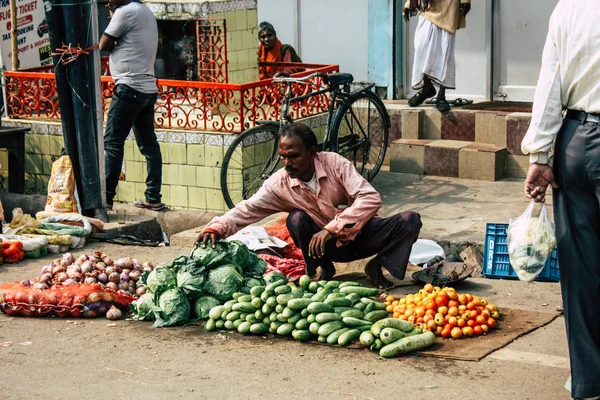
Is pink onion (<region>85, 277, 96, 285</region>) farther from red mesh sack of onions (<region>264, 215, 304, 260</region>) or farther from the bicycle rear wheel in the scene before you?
the bicycle rear wheel

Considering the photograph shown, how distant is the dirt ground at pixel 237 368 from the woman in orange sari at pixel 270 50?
5649 mm

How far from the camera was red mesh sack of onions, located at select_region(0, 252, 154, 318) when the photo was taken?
6547 millimetres

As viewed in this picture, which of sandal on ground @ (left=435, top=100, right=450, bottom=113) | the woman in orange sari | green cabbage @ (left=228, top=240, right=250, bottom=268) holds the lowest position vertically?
green cabbage @ (left=228, top=240, right=250, bottom=268)

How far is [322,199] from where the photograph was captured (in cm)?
680

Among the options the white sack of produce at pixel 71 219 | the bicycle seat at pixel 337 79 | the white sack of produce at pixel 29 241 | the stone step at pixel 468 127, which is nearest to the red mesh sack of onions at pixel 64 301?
the white sack of produce at pixel 29 241

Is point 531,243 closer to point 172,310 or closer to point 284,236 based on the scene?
point 172,310

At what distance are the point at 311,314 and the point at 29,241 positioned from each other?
3075mm

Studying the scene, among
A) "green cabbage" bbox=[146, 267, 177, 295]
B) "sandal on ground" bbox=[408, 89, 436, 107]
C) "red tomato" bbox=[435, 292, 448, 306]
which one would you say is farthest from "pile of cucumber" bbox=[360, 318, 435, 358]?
"sandal on ground" bbox=[408, 89, 436, 107]

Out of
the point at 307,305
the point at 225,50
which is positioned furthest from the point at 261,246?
the point at 225,50

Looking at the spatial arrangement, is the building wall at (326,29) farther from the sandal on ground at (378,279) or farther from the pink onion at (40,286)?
the pink onion at (40,286)

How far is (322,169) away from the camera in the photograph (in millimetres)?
6738

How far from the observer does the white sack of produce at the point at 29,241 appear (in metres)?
8.02

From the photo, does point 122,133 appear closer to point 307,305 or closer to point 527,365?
point 307,305

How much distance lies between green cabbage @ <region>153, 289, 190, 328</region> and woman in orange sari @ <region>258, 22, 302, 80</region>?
17.9 feet
